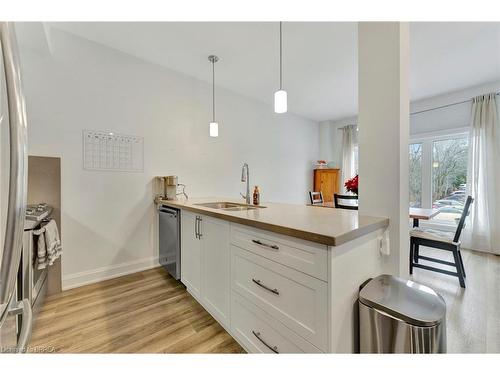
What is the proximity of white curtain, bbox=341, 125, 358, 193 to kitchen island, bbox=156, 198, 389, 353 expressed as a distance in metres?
4.11

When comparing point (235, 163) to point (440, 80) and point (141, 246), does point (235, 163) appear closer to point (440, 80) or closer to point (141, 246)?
point (141, 246)

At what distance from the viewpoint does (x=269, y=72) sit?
119 inches

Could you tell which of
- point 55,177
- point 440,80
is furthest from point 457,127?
point 55,177

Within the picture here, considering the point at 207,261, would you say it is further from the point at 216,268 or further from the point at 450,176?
the point at 450,176

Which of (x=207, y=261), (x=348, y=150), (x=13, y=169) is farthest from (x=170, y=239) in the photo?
(x=348, y=150)

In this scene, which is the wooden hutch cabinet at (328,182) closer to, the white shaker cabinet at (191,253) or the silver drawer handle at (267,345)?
the white shaker cabinet at (191,253)

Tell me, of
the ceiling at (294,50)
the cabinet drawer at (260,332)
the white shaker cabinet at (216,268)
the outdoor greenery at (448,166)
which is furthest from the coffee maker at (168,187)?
the outdoor greenery at (448,166)

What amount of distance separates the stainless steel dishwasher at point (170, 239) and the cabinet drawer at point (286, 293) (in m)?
1.00

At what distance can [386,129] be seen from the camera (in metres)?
1.35

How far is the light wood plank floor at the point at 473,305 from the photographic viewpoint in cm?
147

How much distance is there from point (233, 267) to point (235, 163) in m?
2.44

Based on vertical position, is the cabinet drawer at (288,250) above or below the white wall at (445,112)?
below

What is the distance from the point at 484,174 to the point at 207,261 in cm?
421

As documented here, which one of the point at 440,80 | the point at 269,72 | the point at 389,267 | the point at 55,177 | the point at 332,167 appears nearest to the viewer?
the point at 389,267
